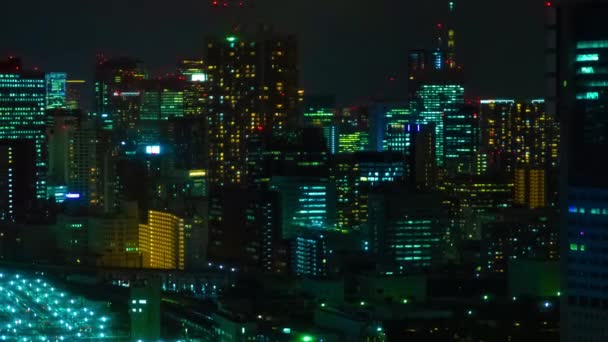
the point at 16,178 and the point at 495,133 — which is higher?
the point at 495,133

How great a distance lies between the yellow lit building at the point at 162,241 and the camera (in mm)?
24078

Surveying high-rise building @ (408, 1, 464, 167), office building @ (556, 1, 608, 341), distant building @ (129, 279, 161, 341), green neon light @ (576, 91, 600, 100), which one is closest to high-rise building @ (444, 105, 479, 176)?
high-rise building @ (408, 1, 464, 167)

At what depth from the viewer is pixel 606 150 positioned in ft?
39.4

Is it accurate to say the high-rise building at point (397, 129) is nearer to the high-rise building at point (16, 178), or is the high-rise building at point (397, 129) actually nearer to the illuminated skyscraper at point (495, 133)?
the illuminated skyscraper at point (495, 133)

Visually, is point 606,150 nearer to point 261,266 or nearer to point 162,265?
point 261,266

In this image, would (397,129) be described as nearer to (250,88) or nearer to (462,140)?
(462,140)

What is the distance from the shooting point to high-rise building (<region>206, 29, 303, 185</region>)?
2859 cm

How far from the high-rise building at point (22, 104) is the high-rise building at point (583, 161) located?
20.8 metres

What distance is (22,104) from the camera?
3266 centimetres

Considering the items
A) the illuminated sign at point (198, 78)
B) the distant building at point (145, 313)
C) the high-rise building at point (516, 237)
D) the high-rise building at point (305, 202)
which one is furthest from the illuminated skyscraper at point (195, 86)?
the distant building at point (145, 313)

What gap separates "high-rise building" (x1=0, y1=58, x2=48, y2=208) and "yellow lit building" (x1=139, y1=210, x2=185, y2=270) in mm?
7219

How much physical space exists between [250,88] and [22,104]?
612 centimetres

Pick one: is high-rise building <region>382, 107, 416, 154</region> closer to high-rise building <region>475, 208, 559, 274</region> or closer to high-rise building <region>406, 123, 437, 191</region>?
high-rise building <region>406, 123, 437, 191</region>

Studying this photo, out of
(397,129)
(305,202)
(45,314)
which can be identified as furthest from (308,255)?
(397,129)
